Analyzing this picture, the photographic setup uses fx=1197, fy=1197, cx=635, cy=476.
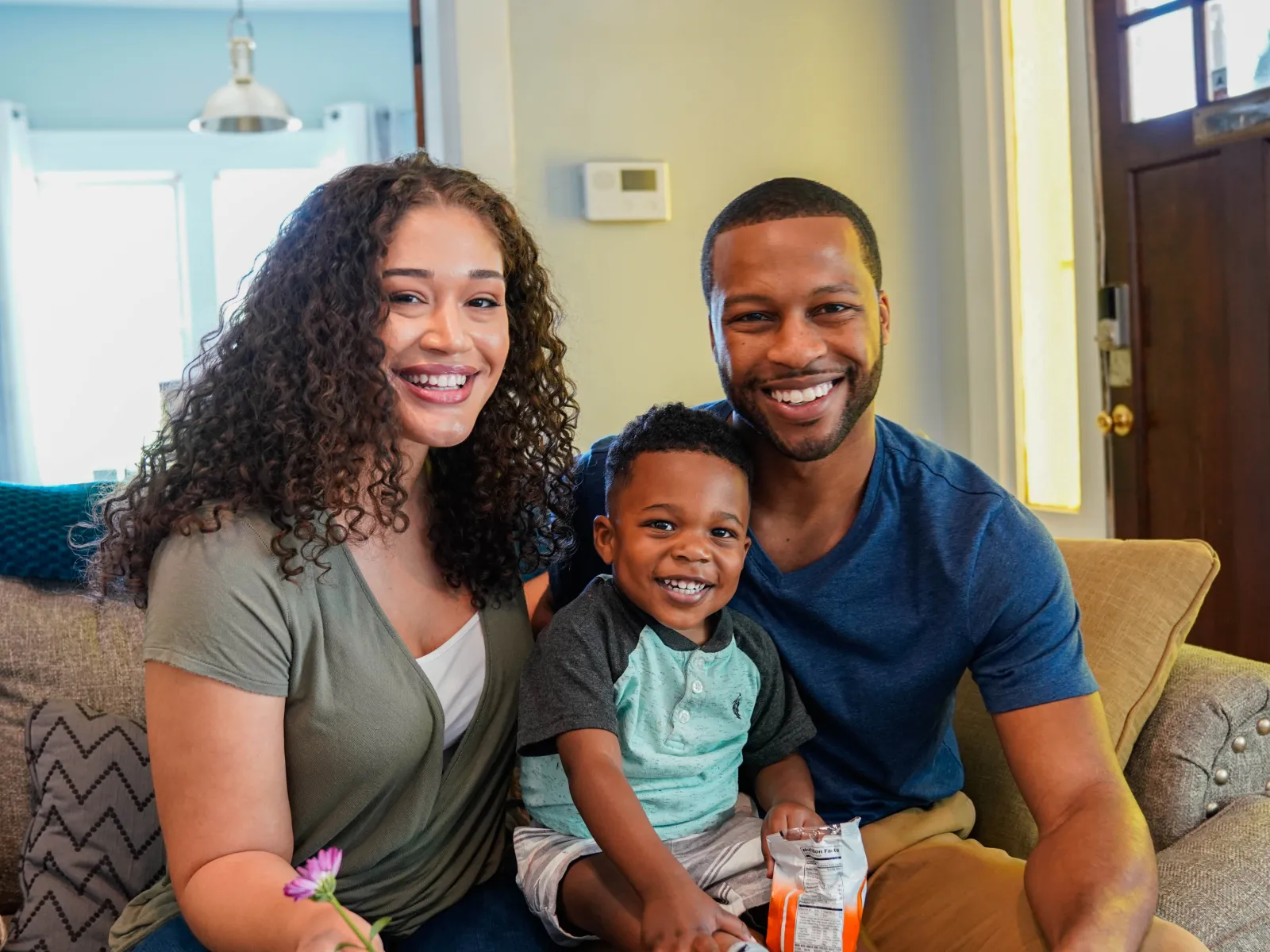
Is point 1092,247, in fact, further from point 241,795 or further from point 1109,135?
point 241,795

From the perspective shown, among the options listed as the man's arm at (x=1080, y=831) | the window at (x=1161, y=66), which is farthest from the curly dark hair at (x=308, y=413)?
the window at (x=1161, y=66)

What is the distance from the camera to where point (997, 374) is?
3.29 m

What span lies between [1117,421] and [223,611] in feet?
8.22

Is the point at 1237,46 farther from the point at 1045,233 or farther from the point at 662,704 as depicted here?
the point at 662,704

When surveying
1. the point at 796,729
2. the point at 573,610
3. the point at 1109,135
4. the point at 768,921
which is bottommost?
the point at 768,921

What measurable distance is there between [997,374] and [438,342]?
2313 mm

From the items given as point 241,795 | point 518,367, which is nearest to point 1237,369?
point 518,367

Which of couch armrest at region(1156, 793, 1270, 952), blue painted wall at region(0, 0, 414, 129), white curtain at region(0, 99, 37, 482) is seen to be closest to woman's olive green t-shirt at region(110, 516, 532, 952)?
couch armrest at region(1156, 793, 1270, 952)

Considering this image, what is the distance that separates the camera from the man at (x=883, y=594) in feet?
4.34

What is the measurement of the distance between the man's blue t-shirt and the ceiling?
533 cm

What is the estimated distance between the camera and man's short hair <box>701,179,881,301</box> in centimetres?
150

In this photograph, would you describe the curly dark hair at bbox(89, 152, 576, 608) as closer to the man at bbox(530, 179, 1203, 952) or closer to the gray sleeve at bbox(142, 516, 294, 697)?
the gray sleeve at bbox(142, 516, 294, 697)

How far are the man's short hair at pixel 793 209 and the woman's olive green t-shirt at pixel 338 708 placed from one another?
637mm

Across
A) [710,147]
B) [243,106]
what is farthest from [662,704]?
[243,106]
